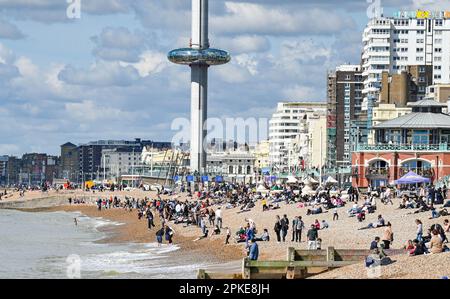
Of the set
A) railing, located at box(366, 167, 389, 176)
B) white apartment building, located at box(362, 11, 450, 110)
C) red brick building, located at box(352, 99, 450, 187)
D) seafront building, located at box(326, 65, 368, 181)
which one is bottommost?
railing, located at box(366, 167, 389, 176)

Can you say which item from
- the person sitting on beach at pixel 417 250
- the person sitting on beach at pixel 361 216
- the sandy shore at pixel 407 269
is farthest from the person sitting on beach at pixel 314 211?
the sandy shore at pixel 407 269

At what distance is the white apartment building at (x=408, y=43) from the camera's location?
159375 mm

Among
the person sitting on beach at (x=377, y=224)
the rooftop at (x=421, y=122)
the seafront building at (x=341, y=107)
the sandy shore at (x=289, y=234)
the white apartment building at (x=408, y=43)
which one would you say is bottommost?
the sandy shore at (x=289, y=234)

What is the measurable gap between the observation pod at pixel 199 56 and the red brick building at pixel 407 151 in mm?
102581

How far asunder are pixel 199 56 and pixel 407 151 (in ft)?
348

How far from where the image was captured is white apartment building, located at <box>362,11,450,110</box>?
523 feet

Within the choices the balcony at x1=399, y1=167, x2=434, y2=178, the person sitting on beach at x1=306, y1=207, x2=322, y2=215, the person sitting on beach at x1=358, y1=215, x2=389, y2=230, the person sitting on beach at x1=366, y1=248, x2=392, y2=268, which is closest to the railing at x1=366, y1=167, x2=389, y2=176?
the balcony at x1=399, y1=167, x2=434, y2=178

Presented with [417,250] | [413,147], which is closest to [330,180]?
[413,147]

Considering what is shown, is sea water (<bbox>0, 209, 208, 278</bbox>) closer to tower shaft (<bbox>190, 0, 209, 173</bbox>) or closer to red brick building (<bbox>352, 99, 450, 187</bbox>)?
red brick building (<bbox>352, 99, 450, 187</bbox>)

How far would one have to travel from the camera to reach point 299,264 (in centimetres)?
2950

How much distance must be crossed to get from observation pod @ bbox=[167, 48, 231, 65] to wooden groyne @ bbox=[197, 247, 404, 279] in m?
157

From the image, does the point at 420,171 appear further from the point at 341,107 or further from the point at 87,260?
the point at 341,107

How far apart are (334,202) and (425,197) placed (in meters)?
6.39

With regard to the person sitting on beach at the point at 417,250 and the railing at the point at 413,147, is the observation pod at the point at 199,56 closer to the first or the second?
the railing at the point at 413,147
